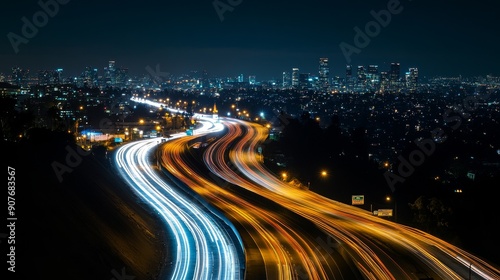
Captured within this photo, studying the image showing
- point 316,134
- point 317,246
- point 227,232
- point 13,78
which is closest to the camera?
point 317,246

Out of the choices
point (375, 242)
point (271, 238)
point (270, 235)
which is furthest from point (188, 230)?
point (375, 242)

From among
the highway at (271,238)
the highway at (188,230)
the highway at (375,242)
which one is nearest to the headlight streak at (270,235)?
the highway at (271,238)

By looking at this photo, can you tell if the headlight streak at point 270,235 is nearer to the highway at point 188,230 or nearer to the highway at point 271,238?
the highway at point 271,238

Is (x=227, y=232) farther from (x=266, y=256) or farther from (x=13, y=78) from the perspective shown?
(x=13, y=78)

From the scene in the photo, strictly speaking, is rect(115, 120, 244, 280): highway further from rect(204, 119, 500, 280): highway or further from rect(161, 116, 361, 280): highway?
rect(204, 119, 500, 280): highway

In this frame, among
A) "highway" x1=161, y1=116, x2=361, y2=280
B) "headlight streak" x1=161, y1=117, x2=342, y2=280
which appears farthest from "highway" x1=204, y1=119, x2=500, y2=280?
"headlight streak" x1=161, y1=117, x2=342, y2=280

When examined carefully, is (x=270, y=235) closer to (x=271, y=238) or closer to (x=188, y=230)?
(x=271, y=238)

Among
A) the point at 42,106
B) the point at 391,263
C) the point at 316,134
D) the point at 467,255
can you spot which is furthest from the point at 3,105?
the point at 42,106

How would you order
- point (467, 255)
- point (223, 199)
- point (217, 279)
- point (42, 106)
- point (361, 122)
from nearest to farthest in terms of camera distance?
point (217, 279) → point (467, 255) → point (223, 199) → point (42, 106) → point (361, 122)
